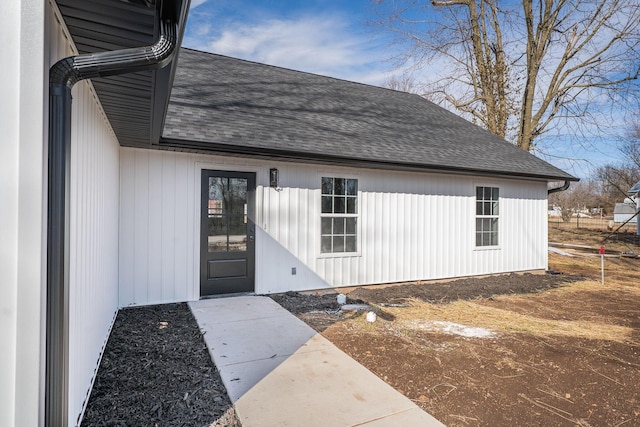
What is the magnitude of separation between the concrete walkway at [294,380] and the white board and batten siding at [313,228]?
1459 mm

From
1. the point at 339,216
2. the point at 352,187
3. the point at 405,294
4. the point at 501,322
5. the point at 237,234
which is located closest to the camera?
the point at 501,322

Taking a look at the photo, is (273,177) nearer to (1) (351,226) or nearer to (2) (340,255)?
(1) (351,226)

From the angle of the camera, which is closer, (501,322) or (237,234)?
(501,322)

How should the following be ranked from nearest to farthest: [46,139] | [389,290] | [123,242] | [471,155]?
[46,139]
[123,242]
[389,290]
[471,155]

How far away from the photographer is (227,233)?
19.2 ft

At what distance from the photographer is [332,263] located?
6.79m

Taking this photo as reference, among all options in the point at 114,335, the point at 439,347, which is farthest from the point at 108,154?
the point at 439,347

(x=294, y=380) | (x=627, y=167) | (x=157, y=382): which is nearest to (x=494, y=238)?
(x=294, y=380)

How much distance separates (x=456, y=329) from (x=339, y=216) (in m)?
2.97

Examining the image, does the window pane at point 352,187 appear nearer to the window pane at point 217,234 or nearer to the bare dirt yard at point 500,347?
the bare dirt yard at point 500,347

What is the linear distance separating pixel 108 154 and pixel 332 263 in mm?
4143

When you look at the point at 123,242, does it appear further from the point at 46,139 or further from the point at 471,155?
the point at 471,155

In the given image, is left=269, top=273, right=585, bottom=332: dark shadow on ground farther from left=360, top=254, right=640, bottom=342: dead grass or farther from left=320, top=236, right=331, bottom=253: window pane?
left=320, top=236, right=331, bottom=253: window pane

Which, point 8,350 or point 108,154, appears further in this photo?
point 108,154
